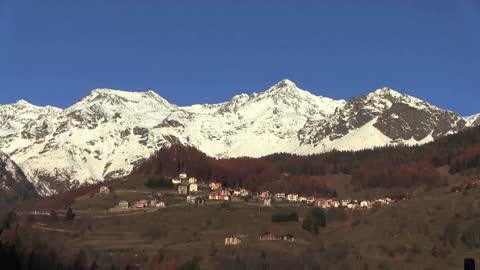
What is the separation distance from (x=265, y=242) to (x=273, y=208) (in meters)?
45.4

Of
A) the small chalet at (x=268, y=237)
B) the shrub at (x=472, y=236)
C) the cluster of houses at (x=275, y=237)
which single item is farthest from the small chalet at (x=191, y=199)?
the shrub at (x=472, y=236)

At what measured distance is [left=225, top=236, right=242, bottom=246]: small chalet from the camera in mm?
136975

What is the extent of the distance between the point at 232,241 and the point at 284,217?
96.7 ft

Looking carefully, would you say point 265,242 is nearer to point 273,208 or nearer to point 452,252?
point 452,252

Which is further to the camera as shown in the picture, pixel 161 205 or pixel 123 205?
pixel 123 205

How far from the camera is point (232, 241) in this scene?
13862 cm

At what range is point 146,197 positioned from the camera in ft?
634

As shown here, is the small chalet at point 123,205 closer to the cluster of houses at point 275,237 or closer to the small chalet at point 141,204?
the small chalet at point 141,204

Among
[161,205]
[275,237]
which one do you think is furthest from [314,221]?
[161,205]

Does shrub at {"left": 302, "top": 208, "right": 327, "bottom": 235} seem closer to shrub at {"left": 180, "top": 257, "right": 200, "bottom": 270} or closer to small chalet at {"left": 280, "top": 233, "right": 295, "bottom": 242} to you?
small chalet at {"left": 280, "top": 233, "right": 295, "bottom": 242}

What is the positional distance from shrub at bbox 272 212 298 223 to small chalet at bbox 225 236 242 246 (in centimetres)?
2392

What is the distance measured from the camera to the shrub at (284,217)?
164750 millimetres

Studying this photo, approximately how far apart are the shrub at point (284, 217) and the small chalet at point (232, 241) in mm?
23920

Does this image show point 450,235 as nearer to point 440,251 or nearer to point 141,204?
point 440,251
